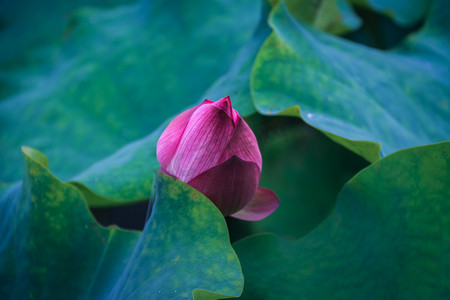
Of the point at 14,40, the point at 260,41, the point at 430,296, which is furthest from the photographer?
the point at 14,40

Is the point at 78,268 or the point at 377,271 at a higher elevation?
the point at 78,268

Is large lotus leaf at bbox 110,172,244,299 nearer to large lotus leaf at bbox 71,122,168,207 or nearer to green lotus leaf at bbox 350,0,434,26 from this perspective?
large lotus leaf at bbox 71,122,168,207

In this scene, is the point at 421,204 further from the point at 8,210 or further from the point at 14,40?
the point at 14,40

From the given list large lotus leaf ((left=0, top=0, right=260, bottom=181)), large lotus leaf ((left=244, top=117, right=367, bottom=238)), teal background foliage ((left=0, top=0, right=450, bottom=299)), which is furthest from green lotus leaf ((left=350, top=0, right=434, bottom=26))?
large lotus leaf ((left=244, top=117, right=367, bottom=238))

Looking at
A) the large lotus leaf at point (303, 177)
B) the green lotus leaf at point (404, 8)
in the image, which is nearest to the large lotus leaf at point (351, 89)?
the large lotus leaf at point (303, 177)

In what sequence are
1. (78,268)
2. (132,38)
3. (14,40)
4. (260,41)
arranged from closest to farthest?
1. (78,268)
2. (260,41)
3. (132,38)
4. (14,40)

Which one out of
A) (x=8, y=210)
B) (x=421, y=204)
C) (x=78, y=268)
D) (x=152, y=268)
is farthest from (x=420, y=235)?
(x=8, y=210)

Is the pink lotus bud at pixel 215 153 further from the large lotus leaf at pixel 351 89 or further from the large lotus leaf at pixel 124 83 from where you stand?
the large lotus leaf at pixel 124 83
